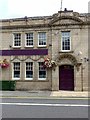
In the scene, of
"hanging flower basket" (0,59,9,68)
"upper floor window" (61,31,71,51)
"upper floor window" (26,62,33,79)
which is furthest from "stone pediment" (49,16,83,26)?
"hanging flower basket" (0,59,9,68)

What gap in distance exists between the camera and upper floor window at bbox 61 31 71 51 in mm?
29938

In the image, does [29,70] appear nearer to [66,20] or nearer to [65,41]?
[65,41]

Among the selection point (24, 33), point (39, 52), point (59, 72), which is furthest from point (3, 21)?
point (59, 72)

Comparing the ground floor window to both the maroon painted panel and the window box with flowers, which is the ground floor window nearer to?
the maroon painted panel

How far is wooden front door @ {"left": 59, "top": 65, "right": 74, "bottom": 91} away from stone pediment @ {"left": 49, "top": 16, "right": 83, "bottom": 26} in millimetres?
4015

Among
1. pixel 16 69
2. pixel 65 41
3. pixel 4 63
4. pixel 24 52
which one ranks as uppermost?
pixel 65 41

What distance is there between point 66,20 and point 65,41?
194 cm

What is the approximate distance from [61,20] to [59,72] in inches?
190

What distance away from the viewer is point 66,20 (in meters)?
29.8

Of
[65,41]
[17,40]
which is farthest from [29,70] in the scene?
[65,41]

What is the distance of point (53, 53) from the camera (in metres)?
30.1

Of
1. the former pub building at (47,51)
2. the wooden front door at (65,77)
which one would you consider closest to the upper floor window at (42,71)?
the former pub building at (47,51)

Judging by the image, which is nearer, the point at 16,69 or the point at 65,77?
the point at 65,77

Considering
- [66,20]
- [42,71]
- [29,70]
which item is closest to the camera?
[66,20]
